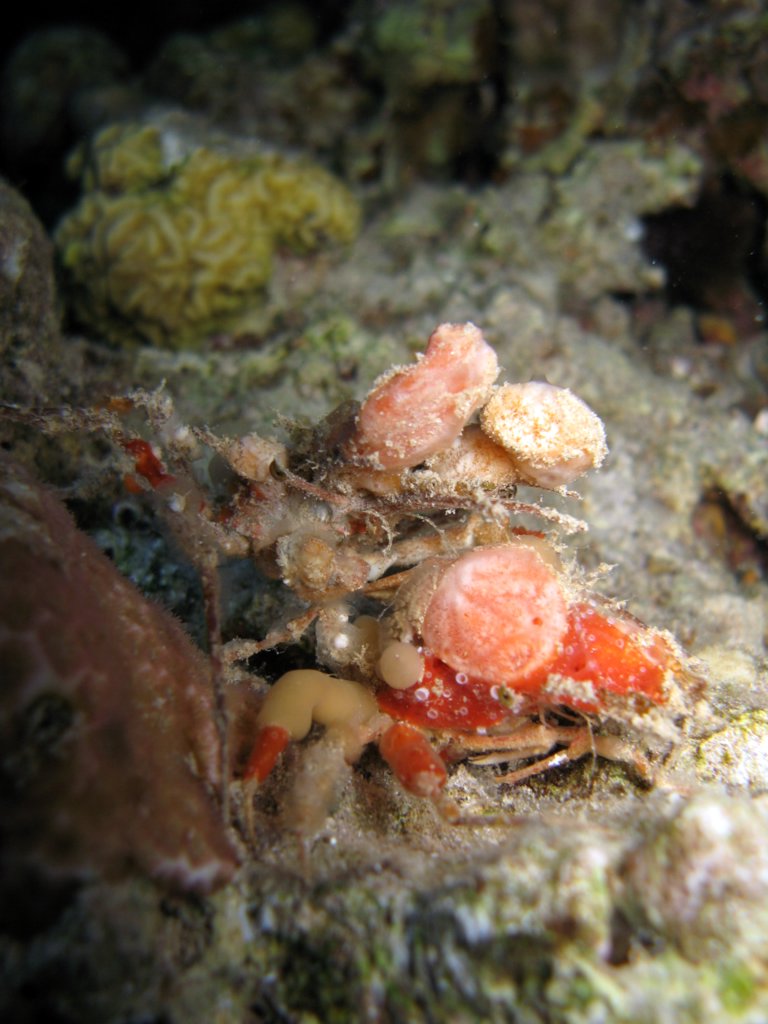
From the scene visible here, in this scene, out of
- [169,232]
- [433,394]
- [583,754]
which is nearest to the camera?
[433,394]

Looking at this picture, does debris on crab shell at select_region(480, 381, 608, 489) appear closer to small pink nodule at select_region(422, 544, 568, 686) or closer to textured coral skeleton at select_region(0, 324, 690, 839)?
textured coral skeleton at select_region(0, 324, 690, 839)

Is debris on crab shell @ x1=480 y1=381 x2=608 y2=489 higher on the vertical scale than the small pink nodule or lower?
higher

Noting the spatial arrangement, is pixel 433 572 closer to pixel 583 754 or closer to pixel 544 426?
pixel 544 426

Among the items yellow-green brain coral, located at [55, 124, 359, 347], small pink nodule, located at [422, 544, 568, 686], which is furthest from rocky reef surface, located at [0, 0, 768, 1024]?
small pink nodule, located at [422, 544, 568, 686]

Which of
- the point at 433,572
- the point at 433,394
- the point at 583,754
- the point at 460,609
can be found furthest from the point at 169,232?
the point at 583,754

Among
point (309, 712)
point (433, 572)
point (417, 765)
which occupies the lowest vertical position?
point (309, 712)

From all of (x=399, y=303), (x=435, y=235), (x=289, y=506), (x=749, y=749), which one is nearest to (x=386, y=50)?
(x=435, y=235)
